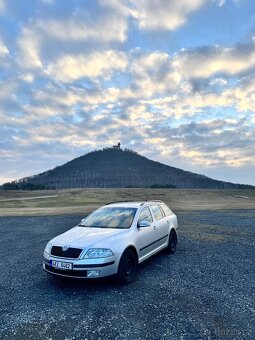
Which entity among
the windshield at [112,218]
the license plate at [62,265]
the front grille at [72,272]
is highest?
the windshield at [112,218]

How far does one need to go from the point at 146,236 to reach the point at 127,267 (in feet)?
3.98

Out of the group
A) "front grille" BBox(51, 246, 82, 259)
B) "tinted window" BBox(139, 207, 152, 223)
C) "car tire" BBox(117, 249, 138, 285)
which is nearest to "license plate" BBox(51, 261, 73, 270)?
"front grille" BBox(51, 246, 82, 259)

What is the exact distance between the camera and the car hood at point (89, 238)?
665cm

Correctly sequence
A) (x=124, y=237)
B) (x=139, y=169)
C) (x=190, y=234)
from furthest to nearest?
(x=139, y=169) → (x=190, y=234) → (x=124, y=237)

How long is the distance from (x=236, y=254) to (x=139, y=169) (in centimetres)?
15712

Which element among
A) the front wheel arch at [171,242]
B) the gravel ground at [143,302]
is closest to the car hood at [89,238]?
the gravel ground at [143,302]

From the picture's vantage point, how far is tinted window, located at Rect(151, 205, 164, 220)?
9239mm

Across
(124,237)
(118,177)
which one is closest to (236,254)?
(124,237)

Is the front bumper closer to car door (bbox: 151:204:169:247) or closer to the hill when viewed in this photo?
car door (bbox: 151:204:169:247)

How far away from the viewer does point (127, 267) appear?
22.9 feet

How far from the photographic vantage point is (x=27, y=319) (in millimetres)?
5348

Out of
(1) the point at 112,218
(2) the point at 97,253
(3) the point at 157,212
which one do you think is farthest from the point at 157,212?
(2) the point at 97,253

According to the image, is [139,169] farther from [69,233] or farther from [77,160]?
[69,233]

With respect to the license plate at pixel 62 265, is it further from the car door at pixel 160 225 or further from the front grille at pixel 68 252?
the car door at pixel 160 225
